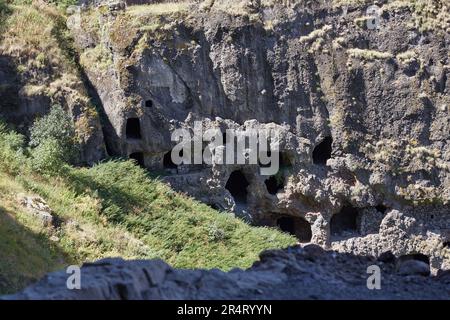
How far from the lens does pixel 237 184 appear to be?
23.3 metres

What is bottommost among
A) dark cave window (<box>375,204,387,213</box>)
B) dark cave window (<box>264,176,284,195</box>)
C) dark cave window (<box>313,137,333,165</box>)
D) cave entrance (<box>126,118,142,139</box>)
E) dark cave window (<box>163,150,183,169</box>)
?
dark cave window (<box>375,204,387,213</box>)

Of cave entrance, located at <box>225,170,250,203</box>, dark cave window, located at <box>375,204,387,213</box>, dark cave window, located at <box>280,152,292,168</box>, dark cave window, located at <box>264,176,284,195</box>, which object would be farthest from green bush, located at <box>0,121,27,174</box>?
dark cave window, located at <box>375,204,387,213</box>

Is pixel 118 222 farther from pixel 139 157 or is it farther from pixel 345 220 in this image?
pixel 345 220

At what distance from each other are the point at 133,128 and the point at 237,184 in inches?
146

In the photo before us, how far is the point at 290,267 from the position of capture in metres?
9.85

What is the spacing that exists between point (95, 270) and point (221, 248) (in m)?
10.5

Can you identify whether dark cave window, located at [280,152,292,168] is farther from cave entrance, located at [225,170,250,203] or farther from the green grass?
the green grass

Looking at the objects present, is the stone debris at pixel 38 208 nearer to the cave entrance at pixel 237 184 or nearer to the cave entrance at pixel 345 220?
the cave entrance at pixel 237 184

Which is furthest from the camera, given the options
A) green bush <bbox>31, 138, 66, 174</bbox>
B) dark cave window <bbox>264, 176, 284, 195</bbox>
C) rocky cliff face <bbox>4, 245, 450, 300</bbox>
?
dark cave window <bbox>264, 176, 284, 195</bbox>

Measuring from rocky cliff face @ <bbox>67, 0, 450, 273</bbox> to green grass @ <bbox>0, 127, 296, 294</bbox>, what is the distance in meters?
1.40

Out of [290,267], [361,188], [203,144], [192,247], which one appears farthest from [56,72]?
[290,267]

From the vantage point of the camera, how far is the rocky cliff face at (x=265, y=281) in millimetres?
8078

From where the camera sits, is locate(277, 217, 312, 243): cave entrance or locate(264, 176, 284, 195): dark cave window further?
locate(277, 217, 312, 243): cave entrance

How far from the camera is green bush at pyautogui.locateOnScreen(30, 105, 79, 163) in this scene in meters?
19.6
